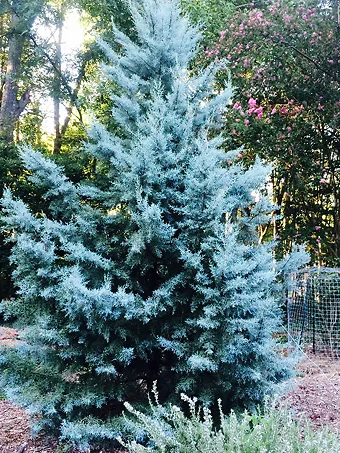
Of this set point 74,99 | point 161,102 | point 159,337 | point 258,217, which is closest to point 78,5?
point 74,99

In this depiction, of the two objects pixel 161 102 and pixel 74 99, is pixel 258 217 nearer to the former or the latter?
pixel 161 102

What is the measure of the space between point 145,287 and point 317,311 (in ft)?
14.2

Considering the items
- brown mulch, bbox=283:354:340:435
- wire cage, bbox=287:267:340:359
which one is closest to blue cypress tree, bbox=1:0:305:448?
brown mulch, bbox=283:354:340:435

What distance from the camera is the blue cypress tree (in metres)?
2.65

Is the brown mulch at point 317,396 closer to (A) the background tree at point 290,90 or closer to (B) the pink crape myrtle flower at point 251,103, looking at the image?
(A) the background tree at point 290,90

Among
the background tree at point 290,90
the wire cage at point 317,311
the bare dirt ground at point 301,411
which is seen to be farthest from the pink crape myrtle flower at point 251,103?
the bare dirt ground at point 301,411

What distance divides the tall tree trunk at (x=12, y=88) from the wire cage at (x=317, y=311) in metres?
6.69

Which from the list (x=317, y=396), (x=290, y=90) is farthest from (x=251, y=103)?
(x=317, y=396)

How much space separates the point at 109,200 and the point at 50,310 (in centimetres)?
93

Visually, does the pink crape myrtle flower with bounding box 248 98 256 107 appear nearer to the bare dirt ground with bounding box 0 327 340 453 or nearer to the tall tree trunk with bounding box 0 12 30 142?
the bare dirt ground with bounding box 0 327 340 453

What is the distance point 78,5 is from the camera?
8820 millimetres

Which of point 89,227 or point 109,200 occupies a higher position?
point 109,200

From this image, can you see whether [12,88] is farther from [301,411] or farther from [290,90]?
[301,411]

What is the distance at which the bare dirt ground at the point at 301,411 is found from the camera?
9.70ft
